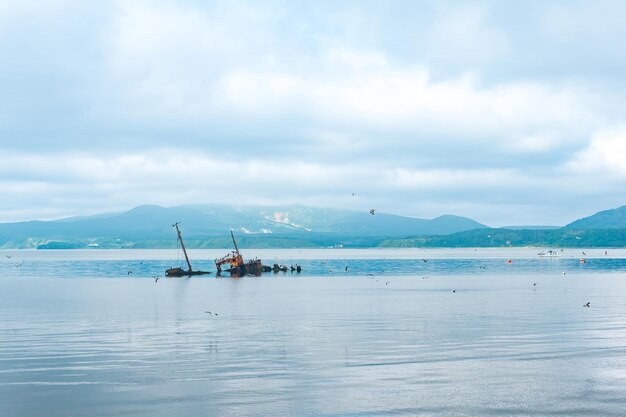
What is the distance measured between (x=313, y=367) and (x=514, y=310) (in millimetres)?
46191

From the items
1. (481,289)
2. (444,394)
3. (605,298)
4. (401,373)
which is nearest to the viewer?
(444,394)

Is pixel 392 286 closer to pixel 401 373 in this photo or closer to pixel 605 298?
pixel 605 298

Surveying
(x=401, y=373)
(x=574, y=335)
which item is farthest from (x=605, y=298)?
(x=401, y=373)

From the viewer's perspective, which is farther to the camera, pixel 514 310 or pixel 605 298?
pixel 605 298

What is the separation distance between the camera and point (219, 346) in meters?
57.1

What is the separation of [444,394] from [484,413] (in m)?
3.81

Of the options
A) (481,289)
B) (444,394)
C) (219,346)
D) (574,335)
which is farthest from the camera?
(481,289)

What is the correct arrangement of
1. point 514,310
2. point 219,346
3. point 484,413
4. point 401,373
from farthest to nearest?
point 514,310
point 219,346
point 401,373
point 484,413

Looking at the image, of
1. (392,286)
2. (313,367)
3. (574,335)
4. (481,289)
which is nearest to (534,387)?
(313,367)

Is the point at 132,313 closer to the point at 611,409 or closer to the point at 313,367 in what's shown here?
the point at 313,367

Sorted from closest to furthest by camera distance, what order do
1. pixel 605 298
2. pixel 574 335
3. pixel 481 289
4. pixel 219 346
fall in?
pixel 219 346, pixel 574 335, pixel 605 298, pixel 481 289

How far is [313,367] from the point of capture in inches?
1843

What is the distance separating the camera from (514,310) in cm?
8712

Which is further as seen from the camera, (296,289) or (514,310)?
(296,289)
